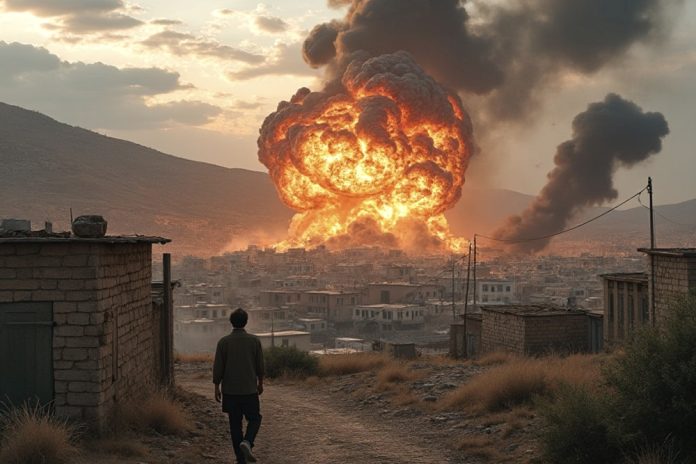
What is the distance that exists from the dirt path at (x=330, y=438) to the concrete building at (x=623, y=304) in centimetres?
954

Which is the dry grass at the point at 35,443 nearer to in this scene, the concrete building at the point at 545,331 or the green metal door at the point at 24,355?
the green metal door at the point at 24,355

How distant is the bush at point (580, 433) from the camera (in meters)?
9.67

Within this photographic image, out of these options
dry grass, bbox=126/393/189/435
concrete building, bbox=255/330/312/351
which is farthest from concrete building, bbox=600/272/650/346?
concrete building, bbox=255/330/312/351

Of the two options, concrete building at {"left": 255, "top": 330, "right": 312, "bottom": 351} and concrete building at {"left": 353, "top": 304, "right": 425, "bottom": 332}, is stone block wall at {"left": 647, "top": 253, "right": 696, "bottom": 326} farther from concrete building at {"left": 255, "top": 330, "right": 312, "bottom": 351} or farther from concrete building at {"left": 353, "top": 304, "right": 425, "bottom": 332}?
concrete building at {"left": 353, "top": 304, "right": 425, "bottom": 332}

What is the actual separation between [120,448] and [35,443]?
136 cm

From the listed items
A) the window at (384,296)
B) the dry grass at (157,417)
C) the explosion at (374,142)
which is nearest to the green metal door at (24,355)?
A: the dry grass at (157,417)

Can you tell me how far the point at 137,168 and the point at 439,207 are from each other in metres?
96.9

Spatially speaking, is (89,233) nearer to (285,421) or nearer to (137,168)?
(285,421)

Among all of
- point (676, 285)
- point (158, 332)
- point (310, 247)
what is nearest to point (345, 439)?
point (158, 332)

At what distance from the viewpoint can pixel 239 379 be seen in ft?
31.2

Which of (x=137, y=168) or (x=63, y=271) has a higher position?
(x=137, y=168)

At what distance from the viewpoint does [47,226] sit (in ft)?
48.9

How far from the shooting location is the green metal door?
1105cm

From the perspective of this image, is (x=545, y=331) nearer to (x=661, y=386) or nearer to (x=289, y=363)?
(x=289, y=363)
